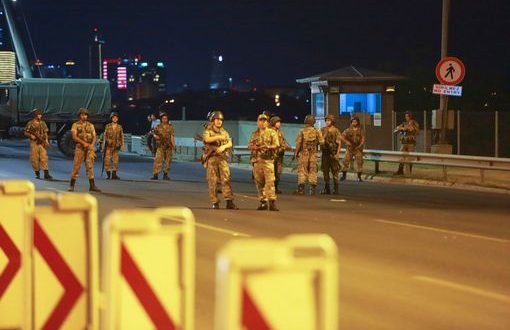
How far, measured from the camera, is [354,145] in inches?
984

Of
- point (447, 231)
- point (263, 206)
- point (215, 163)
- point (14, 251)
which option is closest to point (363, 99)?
point (263, 206)

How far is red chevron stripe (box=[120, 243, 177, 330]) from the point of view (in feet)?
15.7

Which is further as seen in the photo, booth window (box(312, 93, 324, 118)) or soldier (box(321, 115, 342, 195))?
booth window (box(312, 93, 324, 118))

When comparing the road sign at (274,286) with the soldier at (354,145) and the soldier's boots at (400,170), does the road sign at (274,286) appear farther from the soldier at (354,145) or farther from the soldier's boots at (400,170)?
the soldier's boots at (400,170)

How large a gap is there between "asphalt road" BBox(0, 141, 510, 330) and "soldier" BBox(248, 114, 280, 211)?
42 centimetres

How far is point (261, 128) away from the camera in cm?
1666

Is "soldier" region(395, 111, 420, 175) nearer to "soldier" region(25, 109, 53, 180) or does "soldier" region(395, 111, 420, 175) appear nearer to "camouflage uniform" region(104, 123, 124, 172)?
"camouflage uniform" region(104, 123, 124, 172)

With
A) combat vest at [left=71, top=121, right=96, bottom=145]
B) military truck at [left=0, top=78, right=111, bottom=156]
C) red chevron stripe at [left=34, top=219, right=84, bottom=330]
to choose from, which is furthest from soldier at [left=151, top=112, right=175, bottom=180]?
red chevron stripe at [left=34, top=219, right=84, bottom=330]

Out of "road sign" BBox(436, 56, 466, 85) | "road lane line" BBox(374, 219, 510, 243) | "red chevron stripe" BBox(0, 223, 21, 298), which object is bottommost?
"road lane line" BBox(374, 219, 510, 243)

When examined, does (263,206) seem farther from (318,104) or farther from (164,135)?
(318,104)

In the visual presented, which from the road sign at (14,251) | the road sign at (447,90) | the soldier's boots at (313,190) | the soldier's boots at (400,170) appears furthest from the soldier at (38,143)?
the road sign at (14,251)

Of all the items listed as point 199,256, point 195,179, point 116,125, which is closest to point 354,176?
point 195,179

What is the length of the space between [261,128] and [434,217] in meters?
3.52

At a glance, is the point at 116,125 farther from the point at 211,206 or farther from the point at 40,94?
the point at 40,94
